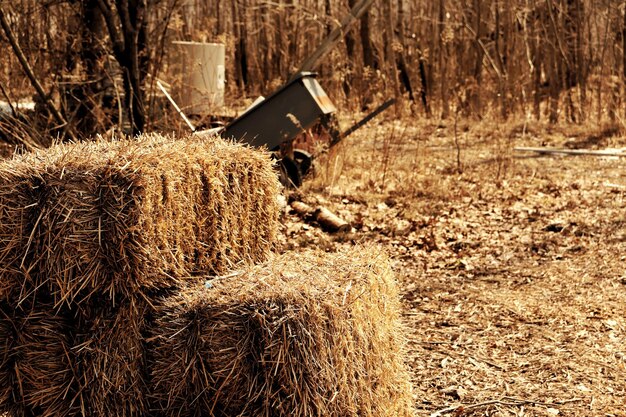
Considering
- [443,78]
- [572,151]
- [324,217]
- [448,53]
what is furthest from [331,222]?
[448,53]

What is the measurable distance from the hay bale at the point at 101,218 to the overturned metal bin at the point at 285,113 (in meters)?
4.38

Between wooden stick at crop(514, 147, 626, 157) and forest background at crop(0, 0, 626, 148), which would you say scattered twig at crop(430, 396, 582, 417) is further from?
forest background at crop(0, 0, 626, 148)

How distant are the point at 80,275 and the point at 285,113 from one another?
5084 mm

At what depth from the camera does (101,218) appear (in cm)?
358

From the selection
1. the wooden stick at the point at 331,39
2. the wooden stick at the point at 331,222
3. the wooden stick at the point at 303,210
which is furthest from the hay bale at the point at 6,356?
the wooden stick at the point at 331,39

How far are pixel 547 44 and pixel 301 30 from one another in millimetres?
4229

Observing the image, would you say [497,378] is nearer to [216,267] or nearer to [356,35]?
[216,267]

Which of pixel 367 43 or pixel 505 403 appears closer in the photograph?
pixel 505 403

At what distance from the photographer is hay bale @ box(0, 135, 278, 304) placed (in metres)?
3.55

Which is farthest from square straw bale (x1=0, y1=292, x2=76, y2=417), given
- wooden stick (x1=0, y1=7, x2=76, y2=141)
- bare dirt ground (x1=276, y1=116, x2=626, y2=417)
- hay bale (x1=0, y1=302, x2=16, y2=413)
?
wooden stick (x1=0, y1=7, x2=76, y2=141)

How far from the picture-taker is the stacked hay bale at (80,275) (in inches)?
140

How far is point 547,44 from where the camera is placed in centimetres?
1447

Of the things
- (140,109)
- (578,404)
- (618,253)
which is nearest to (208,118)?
(140,109)

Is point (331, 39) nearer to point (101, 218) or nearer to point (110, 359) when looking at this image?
point (101, 218)
